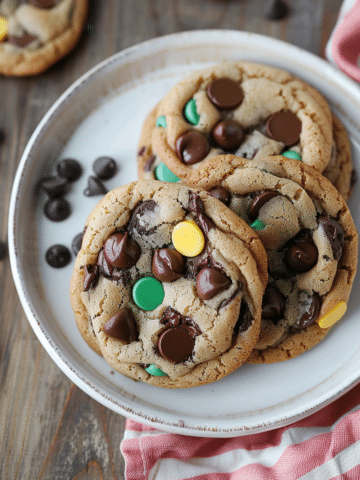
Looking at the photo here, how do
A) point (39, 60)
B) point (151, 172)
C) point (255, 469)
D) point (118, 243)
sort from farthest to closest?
point (39, 60) → point (151, 172) → point (255, 469) → point (118, 243)

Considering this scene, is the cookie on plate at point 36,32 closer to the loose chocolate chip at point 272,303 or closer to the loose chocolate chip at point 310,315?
the loose chocolate chip at point 272,303

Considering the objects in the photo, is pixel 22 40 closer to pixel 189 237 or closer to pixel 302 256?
pixel 189 237

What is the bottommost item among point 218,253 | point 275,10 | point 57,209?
point 57,209

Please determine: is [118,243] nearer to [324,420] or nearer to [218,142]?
[218,142]

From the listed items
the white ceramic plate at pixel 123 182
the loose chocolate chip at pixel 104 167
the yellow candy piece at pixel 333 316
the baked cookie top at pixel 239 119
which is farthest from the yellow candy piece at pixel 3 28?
the yellow candy piece at pixel 333 316

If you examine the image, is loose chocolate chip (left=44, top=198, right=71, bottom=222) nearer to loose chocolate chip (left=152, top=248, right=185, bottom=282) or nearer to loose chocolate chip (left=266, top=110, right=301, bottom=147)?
loose chocolate chip (left=152, top=248, right=185, bottom=282)

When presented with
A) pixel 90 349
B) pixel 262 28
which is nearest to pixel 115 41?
pixel 262 28

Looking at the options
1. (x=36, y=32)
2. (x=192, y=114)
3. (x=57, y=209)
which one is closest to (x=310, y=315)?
(x=192, y=114)
